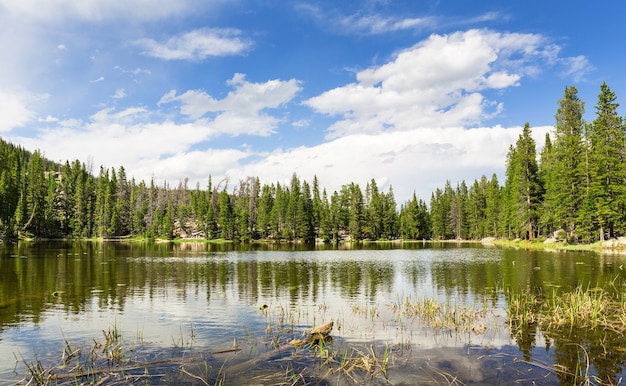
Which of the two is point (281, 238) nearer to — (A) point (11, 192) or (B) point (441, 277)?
(A) point (11, 192)

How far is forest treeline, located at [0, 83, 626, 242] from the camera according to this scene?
91188mm

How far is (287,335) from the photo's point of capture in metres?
17.9

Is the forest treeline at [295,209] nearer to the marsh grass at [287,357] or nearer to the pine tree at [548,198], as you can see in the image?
the pine tree at [548,198]

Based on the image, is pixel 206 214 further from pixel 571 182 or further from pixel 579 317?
pixel 579 317

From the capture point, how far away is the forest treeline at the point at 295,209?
91188mm

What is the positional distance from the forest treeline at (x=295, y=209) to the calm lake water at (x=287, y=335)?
59.8m

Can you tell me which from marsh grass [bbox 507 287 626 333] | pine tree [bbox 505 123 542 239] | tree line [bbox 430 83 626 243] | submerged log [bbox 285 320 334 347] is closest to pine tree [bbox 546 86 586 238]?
tree line [bbox 430 83 626 243]

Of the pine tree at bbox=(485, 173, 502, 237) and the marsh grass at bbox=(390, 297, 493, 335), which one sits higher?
the pine tree at bbox=(485, 173, 502, 237)

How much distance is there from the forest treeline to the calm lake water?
196 ft

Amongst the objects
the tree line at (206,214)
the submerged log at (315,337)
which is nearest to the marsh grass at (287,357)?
the submerged log at (315,337)

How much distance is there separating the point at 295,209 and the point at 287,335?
125179mm

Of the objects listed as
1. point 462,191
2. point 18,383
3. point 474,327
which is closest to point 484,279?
point 474,327

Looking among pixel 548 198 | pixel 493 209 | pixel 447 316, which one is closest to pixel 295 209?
pixel 493 209

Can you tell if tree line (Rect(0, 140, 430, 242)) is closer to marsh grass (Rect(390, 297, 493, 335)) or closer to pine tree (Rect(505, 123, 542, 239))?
pine tree (Rect(505, 123, 542, 239))
